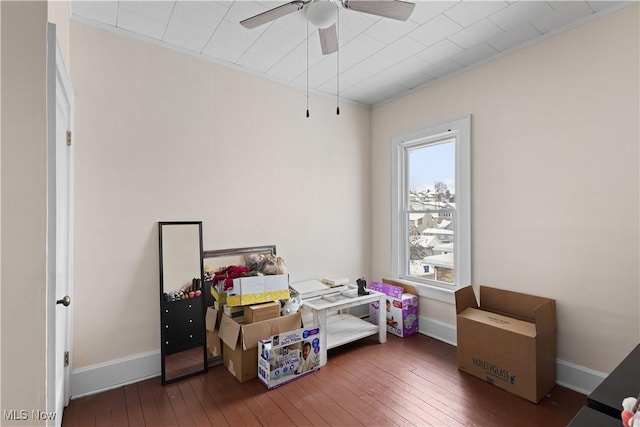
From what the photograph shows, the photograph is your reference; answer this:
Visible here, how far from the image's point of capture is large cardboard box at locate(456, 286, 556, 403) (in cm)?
212

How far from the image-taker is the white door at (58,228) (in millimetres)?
1286

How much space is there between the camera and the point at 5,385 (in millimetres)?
1167

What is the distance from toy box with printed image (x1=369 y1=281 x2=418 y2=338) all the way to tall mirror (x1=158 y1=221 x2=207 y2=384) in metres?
1.74

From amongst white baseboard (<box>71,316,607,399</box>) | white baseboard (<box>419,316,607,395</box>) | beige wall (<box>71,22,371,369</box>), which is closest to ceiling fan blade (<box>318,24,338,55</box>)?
beige wall (<box>71,22,371,369</box>)

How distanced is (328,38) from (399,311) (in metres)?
2.61

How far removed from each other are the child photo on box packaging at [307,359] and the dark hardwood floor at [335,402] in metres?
0.07

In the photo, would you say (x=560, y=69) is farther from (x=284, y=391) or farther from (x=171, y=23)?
(x=284, y=391)

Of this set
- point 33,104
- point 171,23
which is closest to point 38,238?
point 33,104

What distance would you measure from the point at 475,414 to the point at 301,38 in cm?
291

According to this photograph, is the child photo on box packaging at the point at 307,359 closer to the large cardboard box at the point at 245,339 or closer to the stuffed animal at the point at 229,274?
the large cardboard box at the point at 245,339

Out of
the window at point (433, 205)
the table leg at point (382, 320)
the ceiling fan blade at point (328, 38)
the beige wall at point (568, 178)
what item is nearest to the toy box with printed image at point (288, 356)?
the table leg at point (382, 320)

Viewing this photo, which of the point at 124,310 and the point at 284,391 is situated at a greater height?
the point at 124,310

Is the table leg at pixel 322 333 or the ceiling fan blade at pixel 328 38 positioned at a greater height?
the ceiling fan blade at pixel 328 38

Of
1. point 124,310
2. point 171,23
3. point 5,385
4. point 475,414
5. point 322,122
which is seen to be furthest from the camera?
point 322,122
